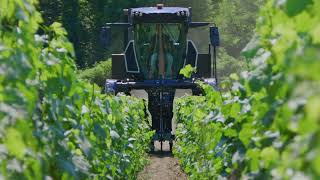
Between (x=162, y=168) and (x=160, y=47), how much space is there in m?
5.43

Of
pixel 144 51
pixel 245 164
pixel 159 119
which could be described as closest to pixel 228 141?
pixel 245 164

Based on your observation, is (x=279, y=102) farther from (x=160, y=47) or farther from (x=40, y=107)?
(x=160, y=47)

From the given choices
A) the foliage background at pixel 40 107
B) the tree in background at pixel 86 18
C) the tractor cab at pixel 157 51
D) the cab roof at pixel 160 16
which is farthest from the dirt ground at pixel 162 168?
the tree in background at pixel 86 18

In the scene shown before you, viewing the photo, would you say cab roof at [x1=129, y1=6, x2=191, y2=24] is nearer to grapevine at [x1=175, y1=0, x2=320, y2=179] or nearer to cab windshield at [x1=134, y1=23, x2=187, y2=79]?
cab windshield at [x1=134, y1=23, x2=187, y2=79]

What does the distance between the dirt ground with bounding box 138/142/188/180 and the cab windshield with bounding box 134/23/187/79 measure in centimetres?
249

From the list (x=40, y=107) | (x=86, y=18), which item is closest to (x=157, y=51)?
(x=40, y=107)

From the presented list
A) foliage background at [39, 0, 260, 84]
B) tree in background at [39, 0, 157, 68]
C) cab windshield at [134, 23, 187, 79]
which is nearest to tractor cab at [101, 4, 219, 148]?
cab windshield at [134, 23, 187, 79]

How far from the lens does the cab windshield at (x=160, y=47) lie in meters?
19.2

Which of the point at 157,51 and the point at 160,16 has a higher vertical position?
the point at 160,16

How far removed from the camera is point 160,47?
63.8 ft

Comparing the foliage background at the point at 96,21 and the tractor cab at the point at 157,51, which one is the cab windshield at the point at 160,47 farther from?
the foliage background at the point at 96,21

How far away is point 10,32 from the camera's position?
174 inches

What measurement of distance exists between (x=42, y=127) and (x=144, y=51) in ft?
50.1

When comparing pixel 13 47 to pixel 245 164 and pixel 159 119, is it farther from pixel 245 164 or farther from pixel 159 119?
pixel 159 119
